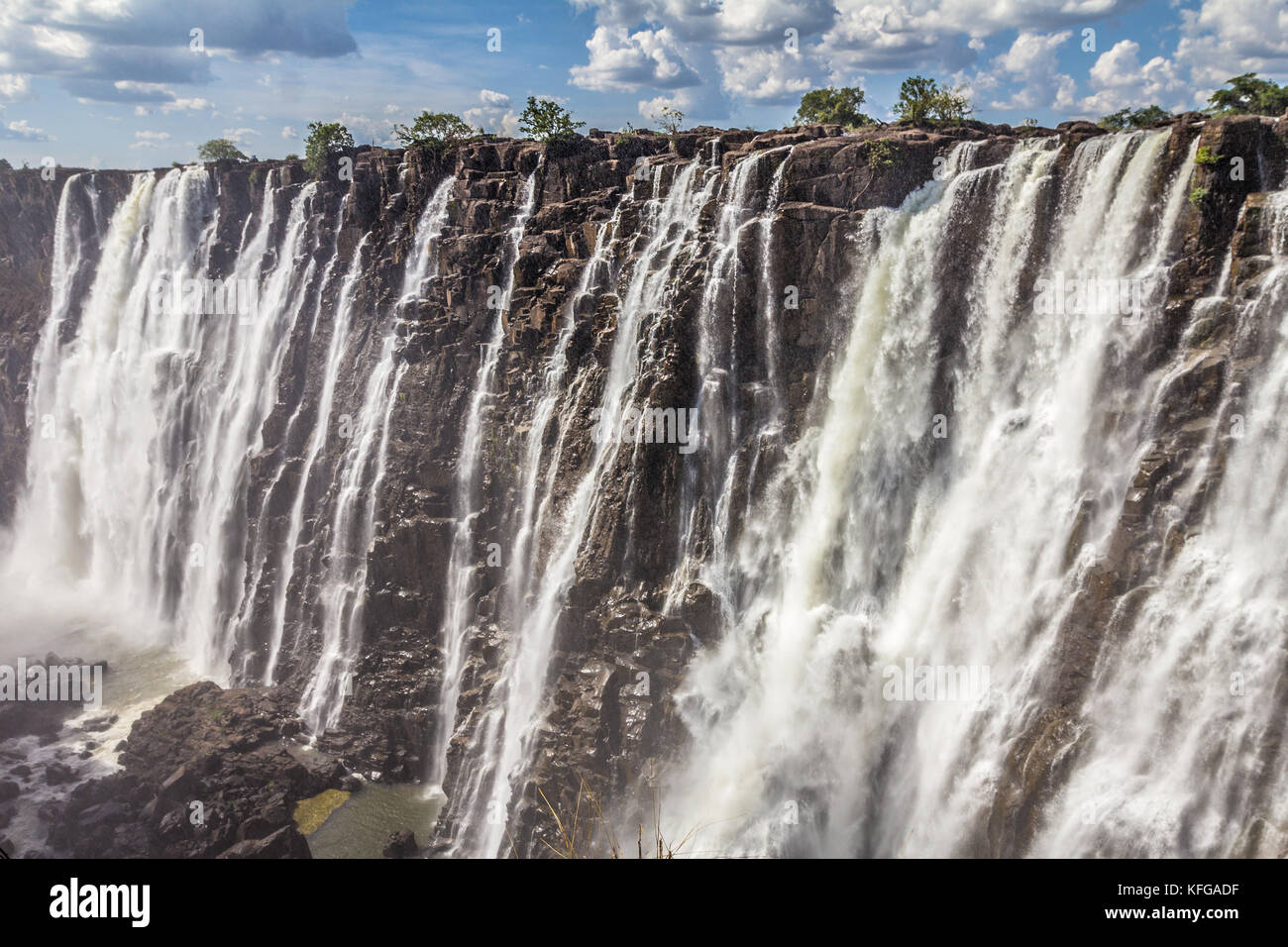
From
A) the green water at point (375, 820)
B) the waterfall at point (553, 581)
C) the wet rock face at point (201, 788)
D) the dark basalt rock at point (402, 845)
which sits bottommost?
the green water at point (375, 820)

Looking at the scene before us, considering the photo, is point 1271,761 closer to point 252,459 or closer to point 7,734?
point 252,459

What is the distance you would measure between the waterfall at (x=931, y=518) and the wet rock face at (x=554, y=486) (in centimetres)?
76

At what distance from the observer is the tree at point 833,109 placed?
107ft

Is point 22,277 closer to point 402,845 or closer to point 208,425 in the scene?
point 208,425

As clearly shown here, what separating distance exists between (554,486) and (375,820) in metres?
12.4

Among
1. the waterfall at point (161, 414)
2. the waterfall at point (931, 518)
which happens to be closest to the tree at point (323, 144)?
the waterfall at point (161, 414)

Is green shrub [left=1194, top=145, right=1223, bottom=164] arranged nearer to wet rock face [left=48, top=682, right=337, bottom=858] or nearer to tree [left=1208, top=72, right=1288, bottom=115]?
tree [left=1208, top=72, right=1288, bottom=115]

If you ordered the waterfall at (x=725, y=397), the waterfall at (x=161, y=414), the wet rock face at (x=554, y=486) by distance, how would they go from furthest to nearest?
the waterfall at (x=161, y=414)
the waterfall at (x=725, y=397)
the wet rock face at (x=554, y=486)

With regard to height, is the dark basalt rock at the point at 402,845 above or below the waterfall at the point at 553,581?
below

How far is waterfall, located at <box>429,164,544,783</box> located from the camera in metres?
29.3

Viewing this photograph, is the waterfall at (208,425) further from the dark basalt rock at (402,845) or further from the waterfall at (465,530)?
the dark basalt rock at (402,845)

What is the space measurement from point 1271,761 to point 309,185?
142 ft

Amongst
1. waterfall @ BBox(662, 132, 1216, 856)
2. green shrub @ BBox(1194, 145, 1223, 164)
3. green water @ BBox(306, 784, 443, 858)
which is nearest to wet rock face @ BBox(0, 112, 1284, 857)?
green shrub @ BBox(1194, 145, 1223, 164)

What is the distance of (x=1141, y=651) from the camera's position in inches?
663
